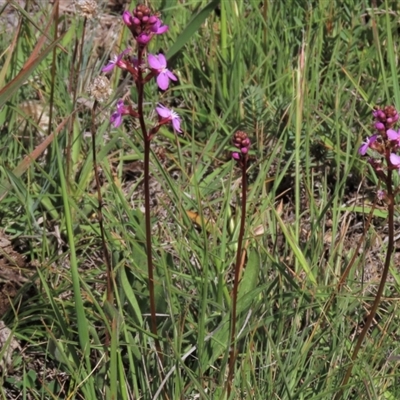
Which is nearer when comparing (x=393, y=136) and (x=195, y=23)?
(x=393, y=136)

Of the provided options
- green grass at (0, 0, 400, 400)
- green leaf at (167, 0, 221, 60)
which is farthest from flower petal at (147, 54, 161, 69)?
green leaf at (167, 0, 221, 60)

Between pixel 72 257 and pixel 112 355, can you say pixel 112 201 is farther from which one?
pixel 112 355

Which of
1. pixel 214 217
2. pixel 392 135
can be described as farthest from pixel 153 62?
pixel 214 217

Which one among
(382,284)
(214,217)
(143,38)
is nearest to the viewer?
(143,38)

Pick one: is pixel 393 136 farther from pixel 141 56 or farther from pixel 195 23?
pixel 195 23

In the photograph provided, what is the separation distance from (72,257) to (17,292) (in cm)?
46

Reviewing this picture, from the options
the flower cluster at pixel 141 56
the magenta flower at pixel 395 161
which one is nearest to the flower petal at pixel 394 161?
the magenta flower at pixel 395 161

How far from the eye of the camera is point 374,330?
2.15 m

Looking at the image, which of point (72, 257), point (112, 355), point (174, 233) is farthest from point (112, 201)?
point (112, 355)

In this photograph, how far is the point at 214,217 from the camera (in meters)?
2.59

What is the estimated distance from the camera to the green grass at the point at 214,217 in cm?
198

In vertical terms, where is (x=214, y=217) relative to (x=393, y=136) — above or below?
below

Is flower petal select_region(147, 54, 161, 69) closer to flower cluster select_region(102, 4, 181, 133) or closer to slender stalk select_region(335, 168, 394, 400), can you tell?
flower cluster select_region(102, 4, 181, 133)

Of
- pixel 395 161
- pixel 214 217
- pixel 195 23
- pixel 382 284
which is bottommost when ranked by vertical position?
pixel 214 217
